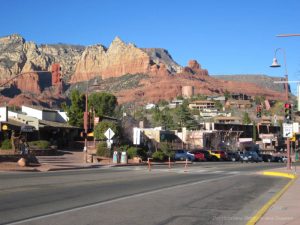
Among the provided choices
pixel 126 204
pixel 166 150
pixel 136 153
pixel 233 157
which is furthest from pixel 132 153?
pixel 126 204

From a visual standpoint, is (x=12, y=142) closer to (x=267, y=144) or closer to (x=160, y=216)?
(x=160, y=216)

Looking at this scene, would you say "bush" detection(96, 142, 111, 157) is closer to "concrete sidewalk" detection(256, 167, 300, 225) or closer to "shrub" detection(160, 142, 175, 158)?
"shrub" detection(160, 142, 175, 158)

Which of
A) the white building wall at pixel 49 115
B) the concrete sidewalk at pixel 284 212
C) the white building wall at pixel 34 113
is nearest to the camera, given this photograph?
the concrete sidewalk at pixel 284 212

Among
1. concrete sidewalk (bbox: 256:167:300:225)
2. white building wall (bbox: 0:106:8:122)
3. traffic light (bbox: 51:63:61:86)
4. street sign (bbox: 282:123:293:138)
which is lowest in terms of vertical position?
concrete sidewalk (bbox: 256:167:300:225)

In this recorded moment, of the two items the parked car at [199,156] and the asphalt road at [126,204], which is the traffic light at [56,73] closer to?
the asphalt road at [126,204]

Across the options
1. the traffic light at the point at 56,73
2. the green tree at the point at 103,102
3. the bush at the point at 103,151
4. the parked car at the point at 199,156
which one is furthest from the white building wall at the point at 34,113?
the traffic light at the point at 56,73

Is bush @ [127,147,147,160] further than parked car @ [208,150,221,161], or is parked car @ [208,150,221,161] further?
parked car @ [208,150,221,161]

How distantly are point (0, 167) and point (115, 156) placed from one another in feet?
54.0

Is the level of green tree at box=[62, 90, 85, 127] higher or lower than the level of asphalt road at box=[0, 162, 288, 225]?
higher

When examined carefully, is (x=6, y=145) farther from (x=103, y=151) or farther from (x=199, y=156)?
(x=199, y=156)

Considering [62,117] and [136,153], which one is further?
[62,117]

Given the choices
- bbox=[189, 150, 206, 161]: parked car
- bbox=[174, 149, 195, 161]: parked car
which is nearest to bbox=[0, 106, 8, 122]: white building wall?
bbox=[174, 149, 195, 161]: parked car

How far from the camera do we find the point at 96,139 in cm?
6694

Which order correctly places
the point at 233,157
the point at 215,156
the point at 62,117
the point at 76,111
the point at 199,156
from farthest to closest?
the point at 62,117 → the point at 76,111 → the point at 233,157 → the point at 215,156 → the point at 199,156
